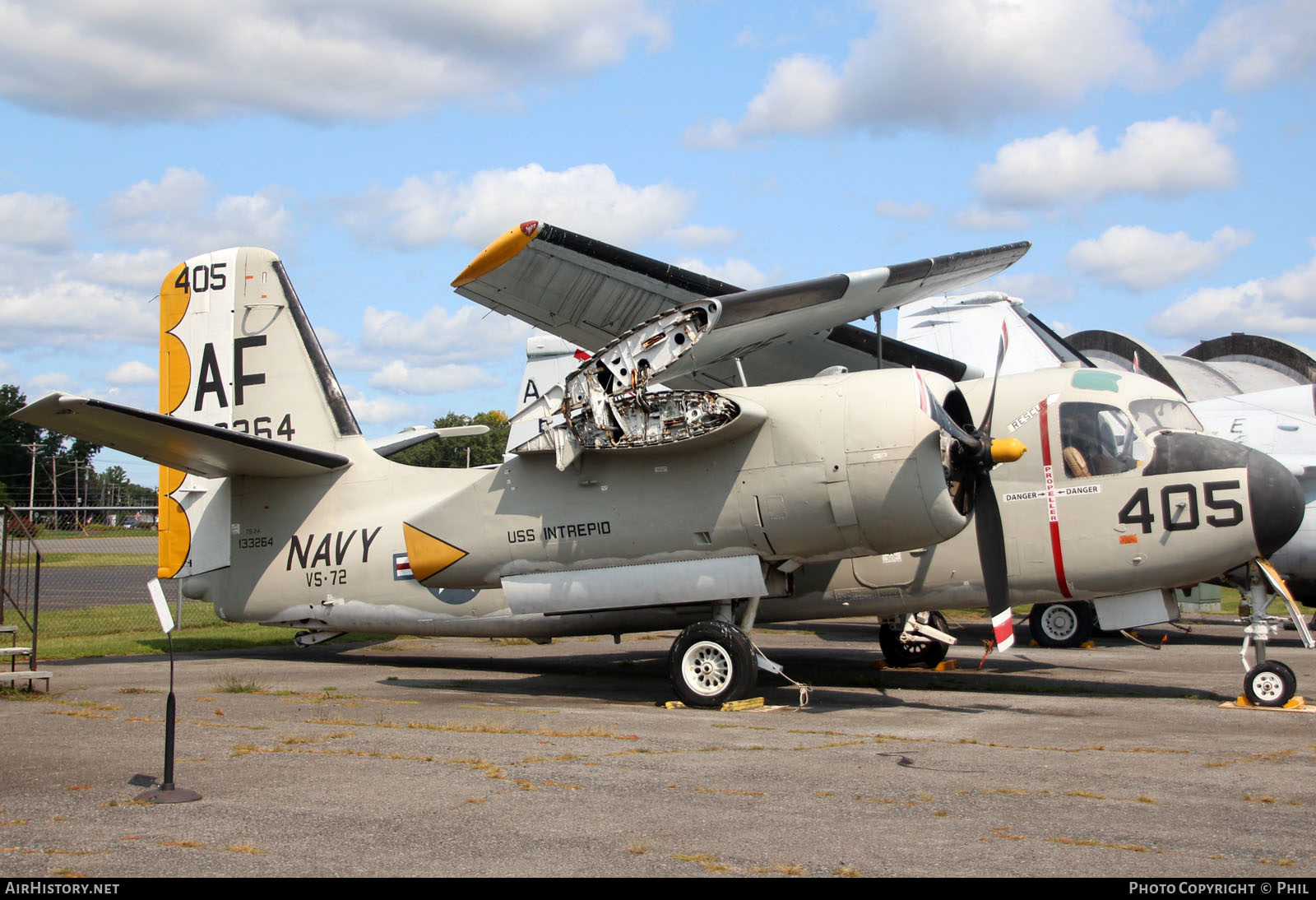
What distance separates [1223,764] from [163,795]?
26.2ft

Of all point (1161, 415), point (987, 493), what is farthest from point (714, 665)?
point (1161, 415)

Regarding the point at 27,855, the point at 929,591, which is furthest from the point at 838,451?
the point at 27,855

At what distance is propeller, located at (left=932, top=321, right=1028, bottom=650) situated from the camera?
11.1m

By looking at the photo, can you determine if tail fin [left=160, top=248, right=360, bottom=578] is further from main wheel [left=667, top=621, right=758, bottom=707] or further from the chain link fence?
main wheel [left=667, top=621, right=758, bottom=707]

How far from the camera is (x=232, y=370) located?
16.0 m

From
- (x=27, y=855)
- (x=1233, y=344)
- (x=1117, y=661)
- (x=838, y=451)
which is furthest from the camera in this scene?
(x=1233, y=344)

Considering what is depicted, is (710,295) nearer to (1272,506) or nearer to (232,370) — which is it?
(232,370)

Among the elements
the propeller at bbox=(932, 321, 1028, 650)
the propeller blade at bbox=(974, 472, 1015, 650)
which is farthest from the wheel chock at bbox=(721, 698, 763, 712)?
the propeller blade at bbox=(974, 472, 1015, 650)

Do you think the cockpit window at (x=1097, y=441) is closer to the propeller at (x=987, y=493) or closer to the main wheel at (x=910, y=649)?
the propeller at (x=987, y=493)

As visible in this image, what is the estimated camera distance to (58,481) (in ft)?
324

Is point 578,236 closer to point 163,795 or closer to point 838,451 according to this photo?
point 838,451

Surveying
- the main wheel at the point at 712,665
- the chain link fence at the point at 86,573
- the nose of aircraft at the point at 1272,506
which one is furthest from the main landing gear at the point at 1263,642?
the chain link fence at the point at 86,573

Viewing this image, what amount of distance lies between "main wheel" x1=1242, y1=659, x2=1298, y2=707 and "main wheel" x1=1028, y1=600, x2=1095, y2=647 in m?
7.46

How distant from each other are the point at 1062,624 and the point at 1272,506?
27.5 feet
